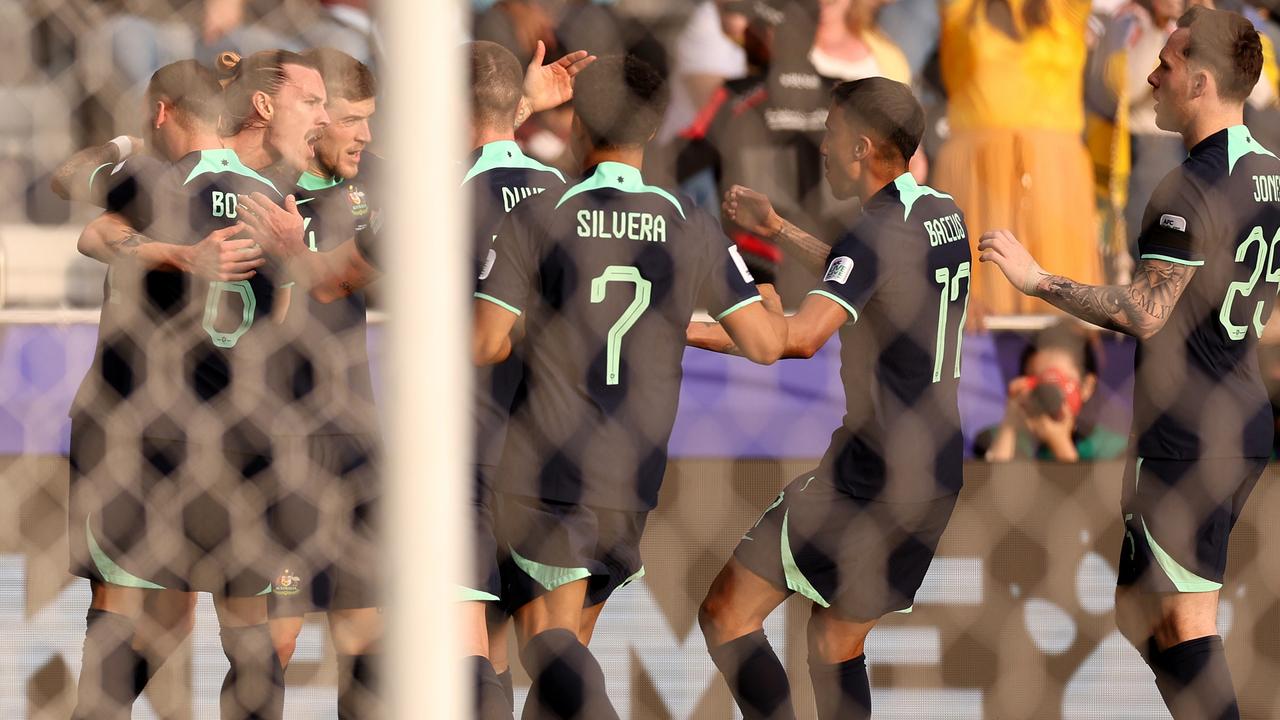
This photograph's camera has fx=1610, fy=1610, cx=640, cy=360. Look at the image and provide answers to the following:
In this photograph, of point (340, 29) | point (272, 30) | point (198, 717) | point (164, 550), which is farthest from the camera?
point (340, 29)

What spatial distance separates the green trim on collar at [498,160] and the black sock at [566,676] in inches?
28.3

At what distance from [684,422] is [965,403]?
0.55 meters

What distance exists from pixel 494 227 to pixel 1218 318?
1.12m

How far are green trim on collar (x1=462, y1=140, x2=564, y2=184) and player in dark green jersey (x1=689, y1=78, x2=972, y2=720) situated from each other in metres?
0.39

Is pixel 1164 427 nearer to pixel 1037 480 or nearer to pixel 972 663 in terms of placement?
pixel 1037 480

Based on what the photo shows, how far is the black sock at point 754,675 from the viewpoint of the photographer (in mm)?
2594

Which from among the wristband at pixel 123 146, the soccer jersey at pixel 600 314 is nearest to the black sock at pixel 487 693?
the soccer jersey at pixel 600 314

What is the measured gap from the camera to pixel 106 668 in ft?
8.47

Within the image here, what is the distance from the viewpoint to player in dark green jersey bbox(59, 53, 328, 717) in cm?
258

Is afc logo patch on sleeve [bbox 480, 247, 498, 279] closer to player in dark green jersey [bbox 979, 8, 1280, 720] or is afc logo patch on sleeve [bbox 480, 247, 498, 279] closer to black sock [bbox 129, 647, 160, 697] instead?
player in dark green jersey [bbox 979, 8, 1280, 720]

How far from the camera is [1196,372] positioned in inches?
97.7

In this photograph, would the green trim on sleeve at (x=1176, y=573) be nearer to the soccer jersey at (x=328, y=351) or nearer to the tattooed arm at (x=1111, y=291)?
the tattooed arm at (x=1111, y=291)

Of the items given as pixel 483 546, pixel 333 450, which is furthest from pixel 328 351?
pixel 483 546

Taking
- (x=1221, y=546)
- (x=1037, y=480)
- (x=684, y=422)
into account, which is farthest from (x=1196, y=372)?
(x=684, y=422)
